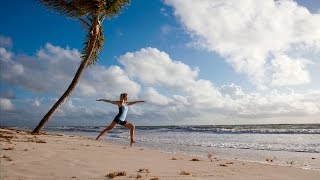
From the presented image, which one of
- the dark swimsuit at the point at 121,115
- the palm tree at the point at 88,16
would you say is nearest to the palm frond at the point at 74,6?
the palm tree at the point at 88,16

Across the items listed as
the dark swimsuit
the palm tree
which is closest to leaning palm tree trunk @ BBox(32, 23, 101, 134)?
the palm tree

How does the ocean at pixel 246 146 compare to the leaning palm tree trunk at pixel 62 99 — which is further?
the leaning palm tree trunk at pixel 62 99

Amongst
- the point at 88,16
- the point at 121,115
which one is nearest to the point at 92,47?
the point at 88,16

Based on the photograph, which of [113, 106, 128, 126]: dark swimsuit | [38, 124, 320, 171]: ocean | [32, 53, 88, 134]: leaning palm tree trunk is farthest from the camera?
[32, 53, 88, 134]: leaning palm tree trunk

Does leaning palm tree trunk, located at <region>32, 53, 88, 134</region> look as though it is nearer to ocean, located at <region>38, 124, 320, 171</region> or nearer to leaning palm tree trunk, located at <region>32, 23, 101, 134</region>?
leaning palm tree trunk, located at <region>32, 23, 101, 134</region>

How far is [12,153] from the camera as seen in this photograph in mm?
8391

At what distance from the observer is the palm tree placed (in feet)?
62.2

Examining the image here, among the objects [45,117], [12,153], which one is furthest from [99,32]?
[12,153]

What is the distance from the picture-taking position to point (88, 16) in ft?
65.6

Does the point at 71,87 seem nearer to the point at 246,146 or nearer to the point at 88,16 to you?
the point at 88,16

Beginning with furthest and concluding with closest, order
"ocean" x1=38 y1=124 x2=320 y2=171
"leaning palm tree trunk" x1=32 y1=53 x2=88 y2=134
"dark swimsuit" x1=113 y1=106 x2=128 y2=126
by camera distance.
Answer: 1. "leaning palm tree trunk" x1=32 y1=53 x2=88 y2=134
2. "dark swimsuit" x1=113 y1=106 x2=128 y2=126
3. "ocean" x1=38 y1=124 x2=320 y2=171

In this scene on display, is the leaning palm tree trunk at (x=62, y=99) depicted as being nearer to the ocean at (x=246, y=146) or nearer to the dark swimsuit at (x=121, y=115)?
the ocean at (x=246, y=146)

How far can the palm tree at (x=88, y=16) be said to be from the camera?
18953 mm

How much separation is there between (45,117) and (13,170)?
1287 cm
